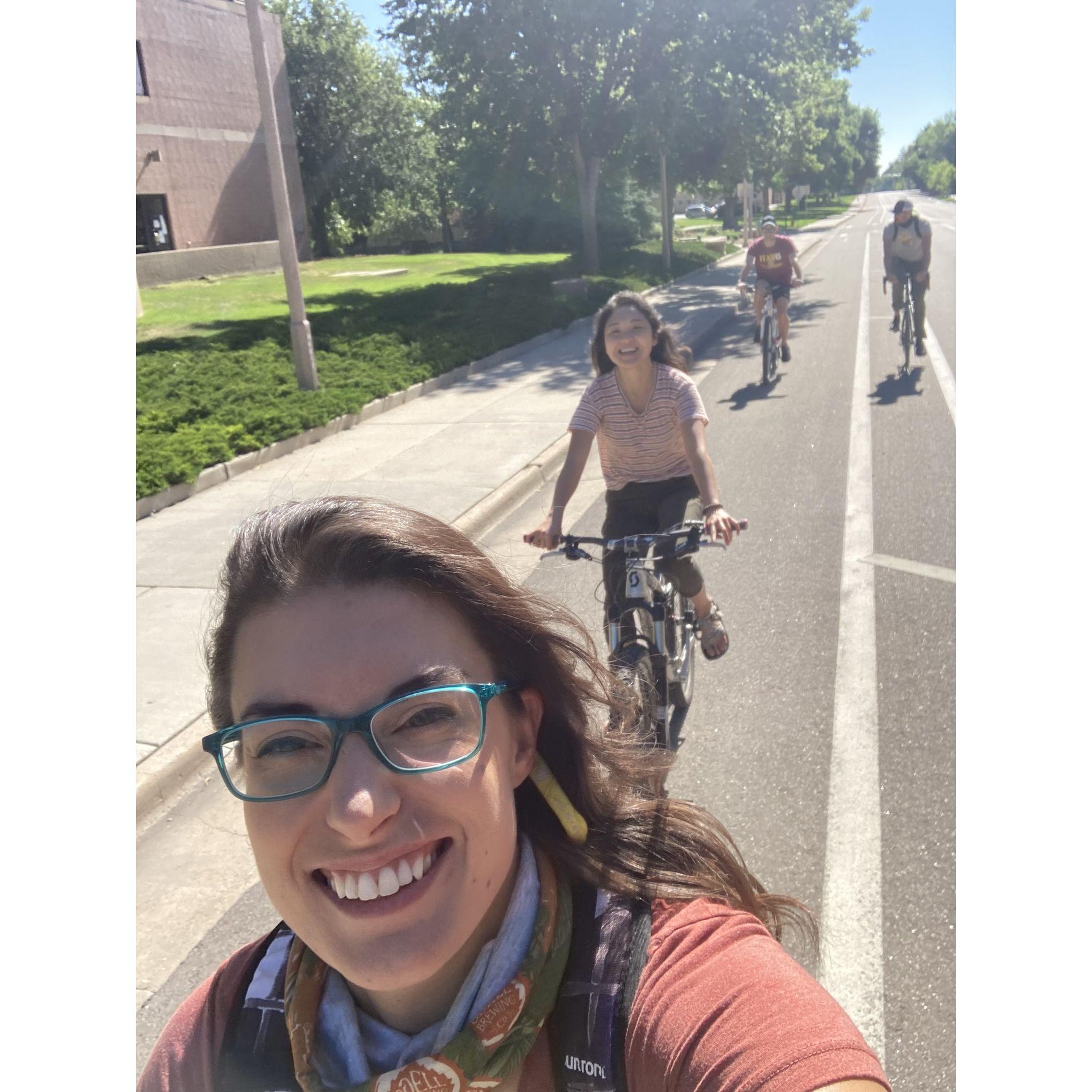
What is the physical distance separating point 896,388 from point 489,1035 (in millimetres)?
11897

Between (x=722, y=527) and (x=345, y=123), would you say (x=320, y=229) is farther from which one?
(x=722, y=527)

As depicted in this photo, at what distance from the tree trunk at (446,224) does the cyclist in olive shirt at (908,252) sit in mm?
34167

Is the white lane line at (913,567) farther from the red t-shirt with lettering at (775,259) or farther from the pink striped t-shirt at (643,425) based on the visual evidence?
the red t-shirt with lettering at (775,259)

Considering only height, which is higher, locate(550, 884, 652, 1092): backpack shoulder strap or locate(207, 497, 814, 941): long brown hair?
locate(207, 497, 814, 941): long brown hair

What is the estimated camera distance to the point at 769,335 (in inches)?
506

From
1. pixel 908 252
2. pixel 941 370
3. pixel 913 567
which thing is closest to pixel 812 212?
pixel 941 370

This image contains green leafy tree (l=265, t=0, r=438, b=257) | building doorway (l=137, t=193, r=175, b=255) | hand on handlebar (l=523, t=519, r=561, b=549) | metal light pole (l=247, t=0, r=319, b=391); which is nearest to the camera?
hand on handlebar (l=523, t=519, r=561, b=549)

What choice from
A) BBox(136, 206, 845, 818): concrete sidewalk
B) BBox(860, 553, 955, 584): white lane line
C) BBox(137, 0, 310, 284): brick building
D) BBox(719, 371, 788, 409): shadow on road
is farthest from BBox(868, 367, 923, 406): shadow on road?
BBox(137, 0, 310, 284): brick building

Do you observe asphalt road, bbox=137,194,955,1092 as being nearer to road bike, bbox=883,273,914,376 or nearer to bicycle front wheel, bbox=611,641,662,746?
bicycle front wheel, bbox=611,641,662,746

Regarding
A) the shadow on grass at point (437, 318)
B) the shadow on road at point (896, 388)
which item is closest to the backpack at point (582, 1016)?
the shadow on road at point (896, 388)

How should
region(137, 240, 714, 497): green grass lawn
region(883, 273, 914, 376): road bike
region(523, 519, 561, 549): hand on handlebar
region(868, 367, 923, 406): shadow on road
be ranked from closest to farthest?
region(523, 519, 561, 549): hand on handlebar
region(137, 240, 714, 497): green grass lawn
region(868, 367, 923, 406): shadow on road
region(883, 273, 914, 376): road bike

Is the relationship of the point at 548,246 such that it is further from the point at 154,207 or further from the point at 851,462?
the point at 851,462

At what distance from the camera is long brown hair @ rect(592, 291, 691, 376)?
431 centimetres

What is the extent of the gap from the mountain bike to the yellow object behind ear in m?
1.97
